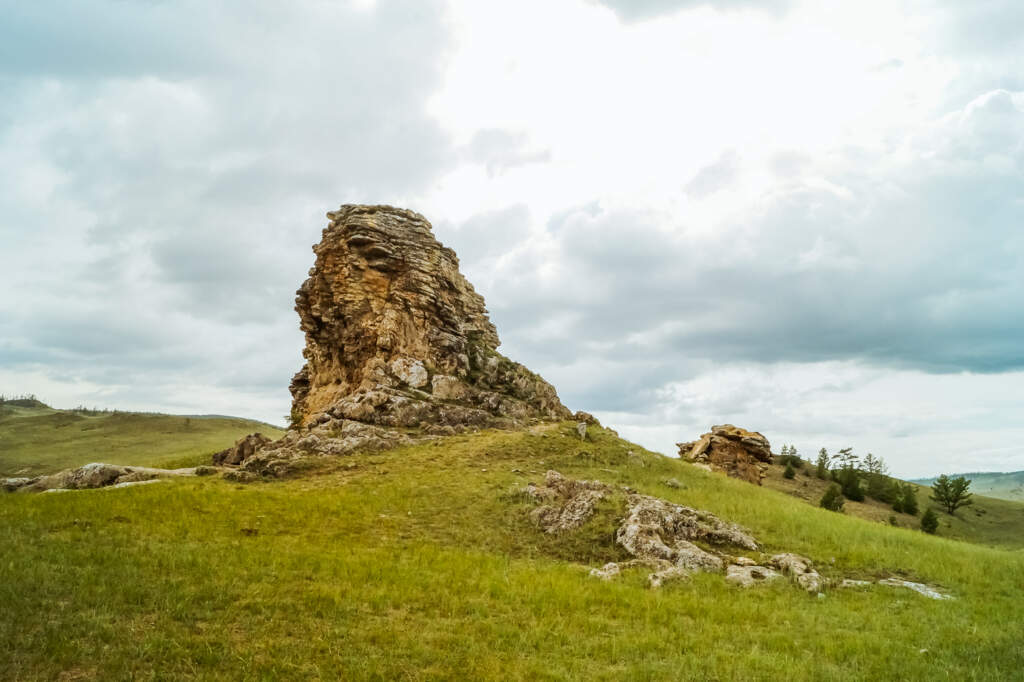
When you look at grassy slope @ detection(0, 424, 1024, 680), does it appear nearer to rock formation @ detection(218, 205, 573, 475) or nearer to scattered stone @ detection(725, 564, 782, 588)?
scattered stone @ detection(725, 564, 782, 588)

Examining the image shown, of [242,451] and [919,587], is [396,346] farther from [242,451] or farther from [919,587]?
[919,587]

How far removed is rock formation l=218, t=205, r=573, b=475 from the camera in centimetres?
4294

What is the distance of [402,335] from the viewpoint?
50812 millimetres

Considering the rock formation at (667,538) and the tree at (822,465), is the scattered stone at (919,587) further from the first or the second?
the tree at (822,465)

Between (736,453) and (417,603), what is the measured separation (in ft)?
198

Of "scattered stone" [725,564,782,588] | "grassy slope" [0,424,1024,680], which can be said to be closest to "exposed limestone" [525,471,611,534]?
"grassy slope" [0,424,1024,680]

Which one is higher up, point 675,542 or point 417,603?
point 675,542

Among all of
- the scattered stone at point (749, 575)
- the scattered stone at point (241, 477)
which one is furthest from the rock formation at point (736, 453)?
the scattered stone at point (241, 477)

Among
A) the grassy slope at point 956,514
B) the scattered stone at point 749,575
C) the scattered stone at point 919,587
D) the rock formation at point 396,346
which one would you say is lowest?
the grassy slope at point 956,514

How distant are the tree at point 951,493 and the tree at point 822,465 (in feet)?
57.3

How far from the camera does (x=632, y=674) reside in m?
9.79

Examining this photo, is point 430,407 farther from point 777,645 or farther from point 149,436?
point 149,436

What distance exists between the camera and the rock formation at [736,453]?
63656 millimetres

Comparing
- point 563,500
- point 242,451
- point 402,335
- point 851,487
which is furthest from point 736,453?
point 242,451
